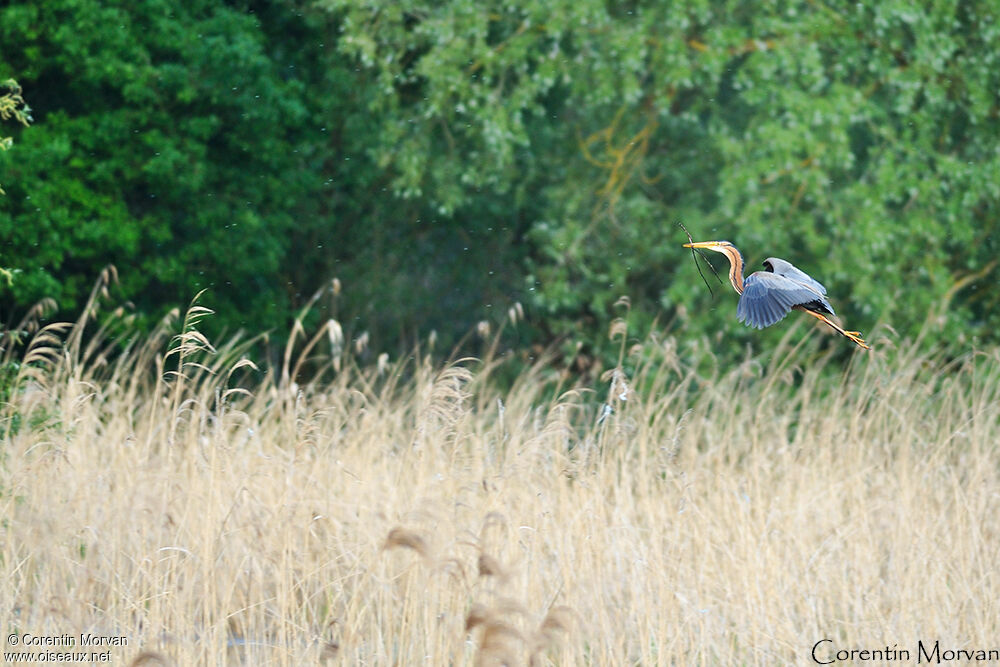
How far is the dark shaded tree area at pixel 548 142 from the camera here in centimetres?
874

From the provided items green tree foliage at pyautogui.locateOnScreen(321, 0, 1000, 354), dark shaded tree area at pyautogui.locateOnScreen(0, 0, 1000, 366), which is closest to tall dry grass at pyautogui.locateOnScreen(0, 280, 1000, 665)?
green tree foliage at pyautogui.locateOnScreen(321, 0, 1000, 354)

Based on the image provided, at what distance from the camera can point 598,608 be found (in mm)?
3436

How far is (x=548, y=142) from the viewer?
39.2ft

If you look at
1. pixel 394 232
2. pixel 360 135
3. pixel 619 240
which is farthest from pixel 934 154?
pixel 394 232

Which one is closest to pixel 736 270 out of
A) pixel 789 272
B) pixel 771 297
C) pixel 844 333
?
pixel 771 297

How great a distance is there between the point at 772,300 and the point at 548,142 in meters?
9.63

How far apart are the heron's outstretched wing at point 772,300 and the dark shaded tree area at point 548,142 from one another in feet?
20.1

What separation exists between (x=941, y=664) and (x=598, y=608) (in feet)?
3.29

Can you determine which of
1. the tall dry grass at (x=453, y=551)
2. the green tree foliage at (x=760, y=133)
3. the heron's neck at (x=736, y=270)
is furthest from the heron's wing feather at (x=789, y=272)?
the green tree foliage at (x=760, y=133)

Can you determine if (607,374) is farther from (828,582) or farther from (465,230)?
(465,230)

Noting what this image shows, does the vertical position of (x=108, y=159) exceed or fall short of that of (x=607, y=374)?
it falls short

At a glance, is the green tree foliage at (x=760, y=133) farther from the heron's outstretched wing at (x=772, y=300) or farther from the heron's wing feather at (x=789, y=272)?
the heron's outstretched wing at (x=772, y=300)

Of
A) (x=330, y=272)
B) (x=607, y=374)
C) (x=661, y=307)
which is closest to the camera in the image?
(x=607, y=374)

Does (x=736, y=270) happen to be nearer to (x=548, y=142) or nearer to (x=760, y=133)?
(x=760, y=133)
